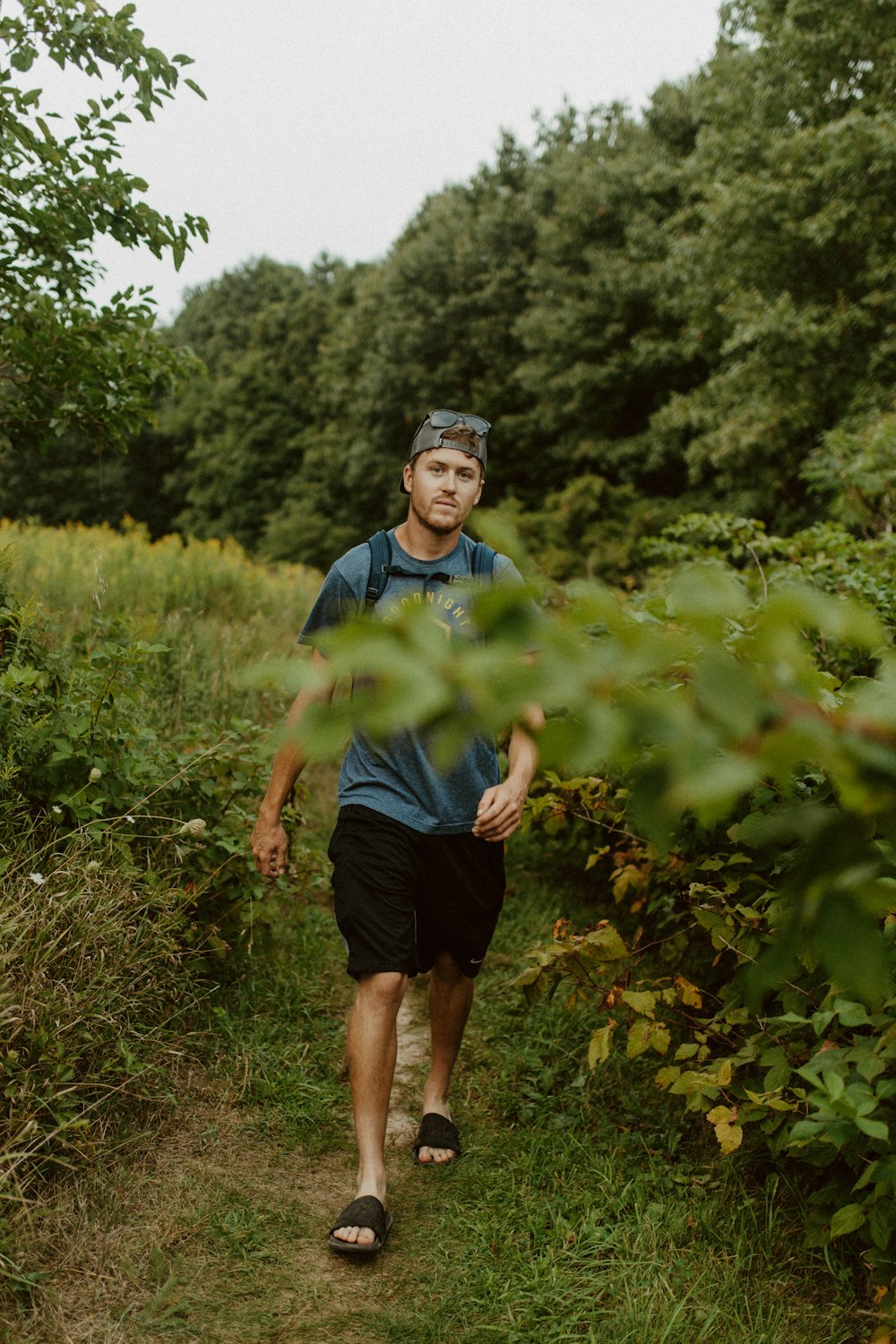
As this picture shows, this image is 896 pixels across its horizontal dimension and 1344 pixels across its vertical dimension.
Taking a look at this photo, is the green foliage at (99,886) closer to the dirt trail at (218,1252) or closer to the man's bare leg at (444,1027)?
the dirt trail at (218,1252)

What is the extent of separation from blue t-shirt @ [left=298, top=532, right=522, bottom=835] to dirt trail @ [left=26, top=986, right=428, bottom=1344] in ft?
3.71

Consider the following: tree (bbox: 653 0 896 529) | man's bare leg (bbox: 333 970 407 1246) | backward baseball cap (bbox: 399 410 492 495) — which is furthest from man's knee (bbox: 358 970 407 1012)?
tree (bbox: 653 0 896 529)

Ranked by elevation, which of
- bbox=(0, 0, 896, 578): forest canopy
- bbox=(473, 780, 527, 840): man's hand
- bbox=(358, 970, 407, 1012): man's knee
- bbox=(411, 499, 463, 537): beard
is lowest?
bbox=(358, 970, 407, 1012): man's knee

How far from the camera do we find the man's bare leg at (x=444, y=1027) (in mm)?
3221

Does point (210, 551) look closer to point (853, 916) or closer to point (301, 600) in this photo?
point (301, 600)

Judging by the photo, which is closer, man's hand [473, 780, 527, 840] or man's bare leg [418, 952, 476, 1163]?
man's hand [473, 780, 527, 840]

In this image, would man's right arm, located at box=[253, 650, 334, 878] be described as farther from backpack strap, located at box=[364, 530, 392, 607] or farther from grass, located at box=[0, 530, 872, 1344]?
grass, located at box=[0, 530, 872, 1344]

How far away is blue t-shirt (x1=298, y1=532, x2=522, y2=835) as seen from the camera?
2982 mm

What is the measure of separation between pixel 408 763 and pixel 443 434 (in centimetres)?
110

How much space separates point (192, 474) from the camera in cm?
4009

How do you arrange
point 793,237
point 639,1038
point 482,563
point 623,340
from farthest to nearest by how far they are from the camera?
point 623,340 < point 793,237 < point 482,563 < point 639,1038

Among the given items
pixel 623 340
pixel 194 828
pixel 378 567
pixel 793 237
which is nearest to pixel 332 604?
pixel 378 567

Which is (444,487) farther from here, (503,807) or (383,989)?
(383,989)

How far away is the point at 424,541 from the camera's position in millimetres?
3203
